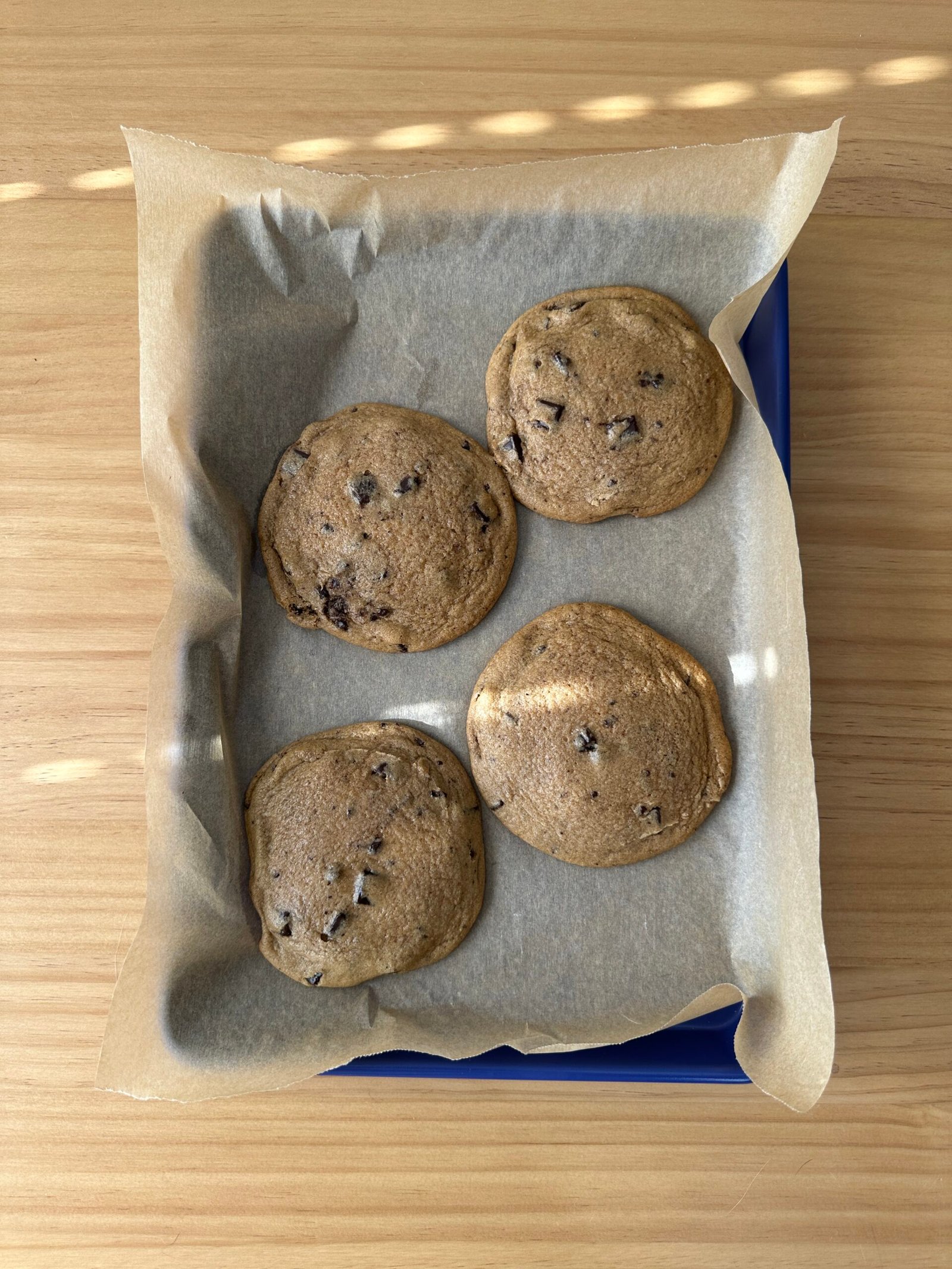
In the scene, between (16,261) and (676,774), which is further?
(16,261)

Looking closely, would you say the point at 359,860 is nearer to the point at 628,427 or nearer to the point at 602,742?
the point at 602,742

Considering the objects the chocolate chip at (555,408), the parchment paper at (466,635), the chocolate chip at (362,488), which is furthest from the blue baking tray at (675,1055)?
Result: the chocolate chip at (362,488)

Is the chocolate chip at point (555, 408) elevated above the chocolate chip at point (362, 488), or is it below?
above

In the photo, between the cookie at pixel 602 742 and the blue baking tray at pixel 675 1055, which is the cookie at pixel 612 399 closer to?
the blue baking tray at pixel 675 1055

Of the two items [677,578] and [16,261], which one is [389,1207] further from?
[16,261]

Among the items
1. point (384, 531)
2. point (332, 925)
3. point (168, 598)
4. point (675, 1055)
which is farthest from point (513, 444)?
point (675, 1055)

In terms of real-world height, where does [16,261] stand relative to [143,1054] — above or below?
above

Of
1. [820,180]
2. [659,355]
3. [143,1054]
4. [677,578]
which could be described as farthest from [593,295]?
[143,1054]
